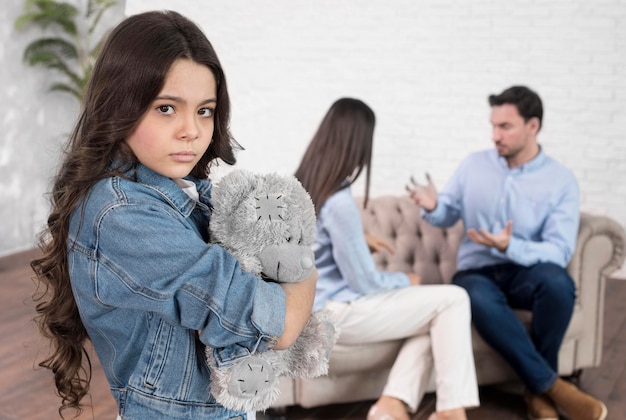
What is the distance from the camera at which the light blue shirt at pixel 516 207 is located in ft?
10.8

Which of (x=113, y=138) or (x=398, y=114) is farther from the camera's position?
(x=398, y=114)

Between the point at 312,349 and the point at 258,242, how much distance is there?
0.21 meters

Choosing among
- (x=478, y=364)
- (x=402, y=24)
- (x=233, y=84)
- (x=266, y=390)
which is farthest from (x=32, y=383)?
(x=402, y=24)

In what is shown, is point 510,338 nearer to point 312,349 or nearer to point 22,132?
point 312,349

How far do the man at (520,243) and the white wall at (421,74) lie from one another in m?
2.45

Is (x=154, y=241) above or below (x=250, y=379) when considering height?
above

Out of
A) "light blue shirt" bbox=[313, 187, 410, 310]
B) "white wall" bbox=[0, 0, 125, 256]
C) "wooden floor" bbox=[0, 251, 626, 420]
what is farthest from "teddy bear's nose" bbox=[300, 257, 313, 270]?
"white wall" bbox=[0, 0, 125, 256]

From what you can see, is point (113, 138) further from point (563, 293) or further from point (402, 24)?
point (402, 24)

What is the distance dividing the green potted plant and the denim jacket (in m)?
5.15

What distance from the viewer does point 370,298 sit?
2848mm

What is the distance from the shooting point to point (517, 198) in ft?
11.5

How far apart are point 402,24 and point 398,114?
2.35ft

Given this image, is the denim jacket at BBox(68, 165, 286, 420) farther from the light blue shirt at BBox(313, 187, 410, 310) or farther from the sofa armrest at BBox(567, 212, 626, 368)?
the sofa armrest at BBox(567, 212, 626, 368)

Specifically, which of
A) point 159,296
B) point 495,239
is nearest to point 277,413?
point 495,239
